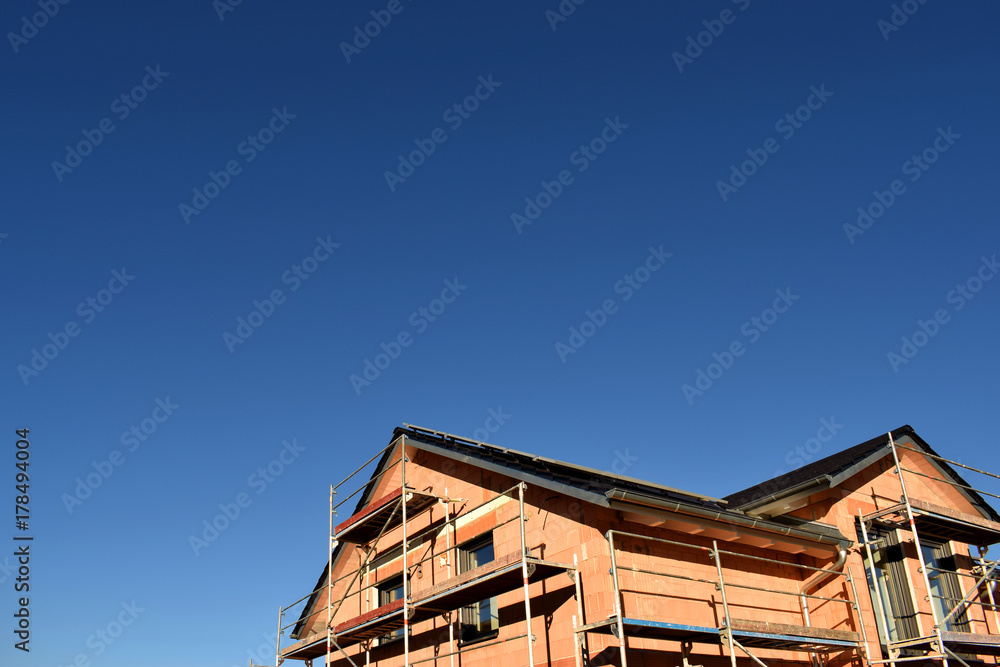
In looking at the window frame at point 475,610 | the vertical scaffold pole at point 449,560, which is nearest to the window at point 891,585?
the window frame at point 475,610

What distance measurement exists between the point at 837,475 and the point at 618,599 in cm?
557

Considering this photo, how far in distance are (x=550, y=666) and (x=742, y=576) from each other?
3801 mm

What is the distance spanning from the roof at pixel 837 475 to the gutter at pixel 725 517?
896 millimetres

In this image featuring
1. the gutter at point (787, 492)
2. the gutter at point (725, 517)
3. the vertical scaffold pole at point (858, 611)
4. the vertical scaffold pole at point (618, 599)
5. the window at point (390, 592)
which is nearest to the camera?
the vertical scaffold pole at point (618, 599)

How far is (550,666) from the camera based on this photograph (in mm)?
12992

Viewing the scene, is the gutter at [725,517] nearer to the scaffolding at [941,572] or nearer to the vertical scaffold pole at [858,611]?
the vertical scaffold pole at [858,611]

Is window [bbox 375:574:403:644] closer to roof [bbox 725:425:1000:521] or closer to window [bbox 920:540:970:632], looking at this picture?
roof [bbox 725:425:1000:521]

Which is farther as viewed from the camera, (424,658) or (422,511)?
(422,511)

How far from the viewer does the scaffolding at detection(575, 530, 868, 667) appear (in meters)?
11.8

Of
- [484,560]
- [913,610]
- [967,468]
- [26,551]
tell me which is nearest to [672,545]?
[484,560]

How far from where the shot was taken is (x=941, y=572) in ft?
52.7

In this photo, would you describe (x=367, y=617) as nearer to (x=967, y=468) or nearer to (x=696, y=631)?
(x=696, y=631)

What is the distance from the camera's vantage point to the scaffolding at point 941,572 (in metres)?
14.1

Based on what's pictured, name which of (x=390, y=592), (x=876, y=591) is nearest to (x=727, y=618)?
(x=876, y=591)
